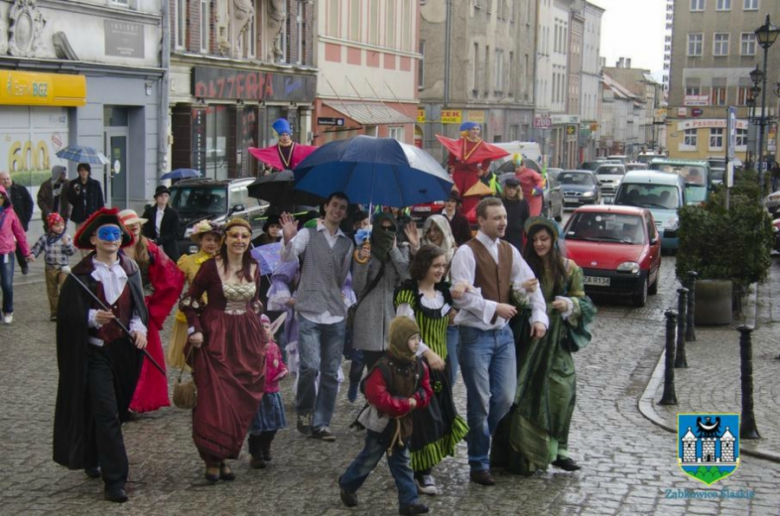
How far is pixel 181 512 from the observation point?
7.39 m

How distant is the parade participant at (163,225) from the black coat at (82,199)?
2.41 metres

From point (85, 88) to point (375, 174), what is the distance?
16.1 meters

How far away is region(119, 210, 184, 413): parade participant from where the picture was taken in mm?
9281

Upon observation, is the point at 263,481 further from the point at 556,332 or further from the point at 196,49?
the point at 196,49

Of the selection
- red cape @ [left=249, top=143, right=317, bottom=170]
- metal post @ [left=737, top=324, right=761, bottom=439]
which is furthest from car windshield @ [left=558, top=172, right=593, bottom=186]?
metal post @ [left=737, top=324, right=761, bottom=439]

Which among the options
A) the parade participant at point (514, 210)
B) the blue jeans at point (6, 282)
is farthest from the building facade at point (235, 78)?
the blue jeans at point (6, 282)

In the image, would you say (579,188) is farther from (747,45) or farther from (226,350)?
(747,45)

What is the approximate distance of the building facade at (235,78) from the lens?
29.7 metres

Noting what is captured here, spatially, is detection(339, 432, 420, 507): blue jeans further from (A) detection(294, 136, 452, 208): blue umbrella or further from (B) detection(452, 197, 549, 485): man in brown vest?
(A) detection(294, 136, 452, 208): blue umbrella

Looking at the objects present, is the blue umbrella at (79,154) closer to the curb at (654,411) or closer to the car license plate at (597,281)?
the car license plate at (597,281)

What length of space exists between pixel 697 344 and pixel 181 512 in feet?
29.0

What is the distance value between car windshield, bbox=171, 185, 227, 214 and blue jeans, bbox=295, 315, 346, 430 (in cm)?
1162

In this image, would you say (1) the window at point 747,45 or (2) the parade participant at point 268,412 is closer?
(2) the parade participant at point 268,412

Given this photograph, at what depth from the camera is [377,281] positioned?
889 cm
